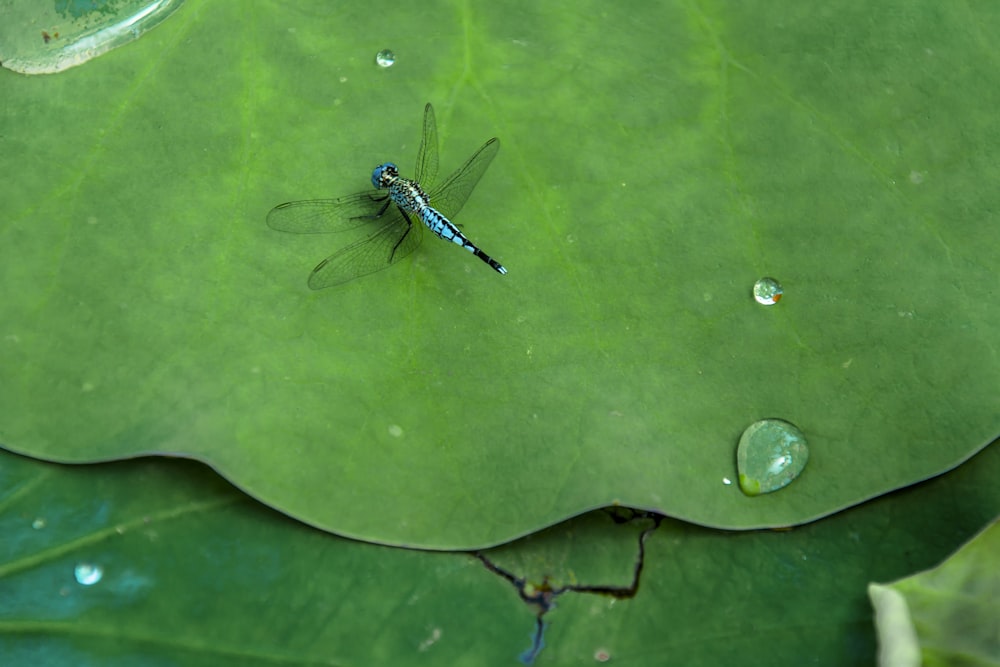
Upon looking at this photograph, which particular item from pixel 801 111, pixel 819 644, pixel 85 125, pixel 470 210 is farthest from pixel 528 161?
pixel 819 644

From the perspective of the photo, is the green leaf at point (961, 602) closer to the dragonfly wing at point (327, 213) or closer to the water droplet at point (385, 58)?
the dragonfly wing at point (327, 213)

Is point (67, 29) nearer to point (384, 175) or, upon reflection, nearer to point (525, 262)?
point (384, 175)

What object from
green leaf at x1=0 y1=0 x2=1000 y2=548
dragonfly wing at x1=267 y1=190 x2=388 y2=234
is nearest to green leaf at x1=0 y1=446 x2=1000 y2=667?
green leaf at x1=0 y1=0 x2=1000 y2=548

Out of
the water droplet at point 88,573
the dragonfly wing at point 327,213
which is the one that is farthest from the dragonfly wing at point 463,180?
the water droplet at point 88,573

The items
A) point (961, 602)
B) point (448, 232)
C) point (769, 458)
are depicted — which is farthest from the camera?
point (448, 232)

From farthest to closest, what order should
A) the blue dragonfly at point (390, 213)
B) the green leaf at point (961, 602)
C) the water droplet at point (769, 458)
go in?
the blue dragonfly at point (390, 213)
the water droplet at point (769, 458)
the green leaf at point (961, 602)

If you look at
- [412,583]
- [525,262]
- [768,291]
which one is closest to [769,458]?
[768,291]

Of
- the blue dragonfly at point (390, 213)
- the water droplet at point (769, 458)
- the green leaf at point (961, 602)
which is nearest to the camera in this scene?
the green leaf at point (961, 602)
